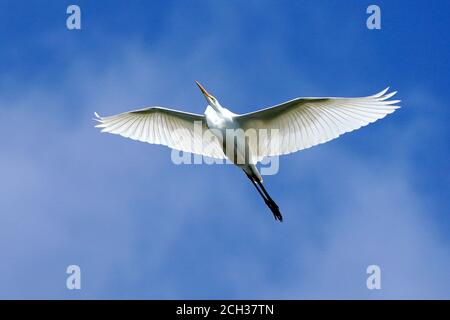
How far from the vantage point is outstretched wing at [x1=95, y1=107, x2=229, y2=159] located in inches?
538

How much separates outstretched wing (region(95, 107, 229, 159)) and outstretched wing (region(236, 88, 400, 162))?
1099mm

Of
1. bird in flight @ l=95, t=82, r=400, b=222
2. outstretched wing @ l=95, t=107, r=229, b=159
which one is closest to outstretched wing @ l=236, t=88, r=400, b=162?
bird in flight @ l=95, t=82, r=400, b=222

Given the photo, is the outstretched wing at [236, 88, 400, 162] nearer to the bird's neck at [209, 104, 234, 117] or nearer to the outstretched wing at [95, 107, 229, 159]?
the bird's neck at [209, 104, 234, 117]

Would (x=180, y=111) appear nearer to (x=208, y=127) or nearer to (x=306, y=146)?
(x=208, y=127)

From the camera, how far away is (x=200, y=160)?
13.7 m

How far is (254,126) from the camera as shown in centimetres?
1284

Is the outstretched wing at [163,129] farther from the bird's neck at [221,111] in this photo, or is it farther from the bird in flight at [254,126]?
the bird's neck at [221,111]

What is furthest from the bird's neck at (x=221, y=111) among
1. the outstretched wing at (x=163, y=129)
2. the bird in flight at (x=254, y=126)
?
the outstretched wing at (x=163, y=129)

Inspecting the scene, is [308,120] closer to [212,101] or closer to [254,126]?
[254,126]

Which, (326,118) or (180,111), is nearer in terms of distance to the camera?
(326,118)

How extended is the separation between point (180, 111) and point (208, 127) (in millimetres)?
634

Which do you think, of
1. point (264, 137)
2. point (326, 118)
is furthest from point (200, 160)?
point (326, 118)

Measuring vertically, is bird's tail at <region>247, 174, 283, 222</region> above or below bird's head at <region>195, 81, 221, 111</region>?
below

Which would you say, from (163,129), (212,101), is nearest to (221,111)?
(212,101)
